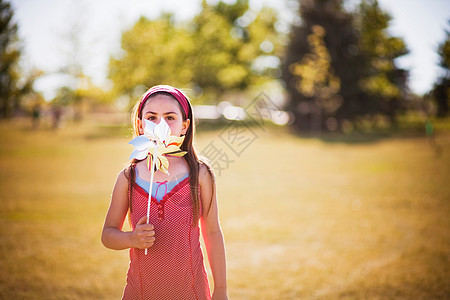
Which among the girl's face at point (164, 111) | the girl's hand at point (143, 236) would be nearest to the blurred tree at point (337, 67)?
the girl's face at point (164, 111)

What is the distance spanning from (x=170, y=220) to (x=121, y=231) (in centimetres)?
26

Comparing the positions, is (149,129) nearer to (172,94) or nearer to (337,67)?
(172,94)

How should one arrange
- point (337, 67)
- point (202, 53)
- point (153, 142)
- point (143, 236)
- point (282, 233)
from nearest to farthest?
point (143, 236), point (153, 142), point (282, 233), point (337, 67), point (202, 53)

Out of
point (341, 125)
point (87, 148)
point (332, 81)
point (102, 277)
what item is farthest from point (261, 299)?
point (341, 125)

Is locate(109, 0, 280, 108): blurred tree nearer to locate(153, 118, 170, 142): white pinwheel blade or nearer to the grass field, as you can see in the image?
the grass field

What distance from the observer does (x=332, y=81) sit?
Answer: 25.3 meters

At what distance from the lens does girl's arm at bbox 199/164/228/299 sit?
189 cm

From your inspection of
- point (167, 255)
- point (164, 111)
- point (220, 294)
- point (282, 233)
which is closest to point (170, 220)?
point (167, 255)

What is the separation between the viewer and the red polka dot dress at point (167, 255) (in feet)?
5.98

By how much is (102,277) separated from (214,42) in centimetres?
3550

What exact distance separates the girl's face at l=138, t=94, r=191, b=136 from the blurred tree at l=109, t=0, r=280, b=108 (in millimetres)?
26666

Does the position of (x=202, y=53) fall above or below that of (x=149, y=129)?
above

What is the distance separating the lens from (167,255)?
183cm

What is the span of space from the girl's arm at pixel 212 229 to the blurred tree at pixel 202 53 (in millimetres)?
26728
